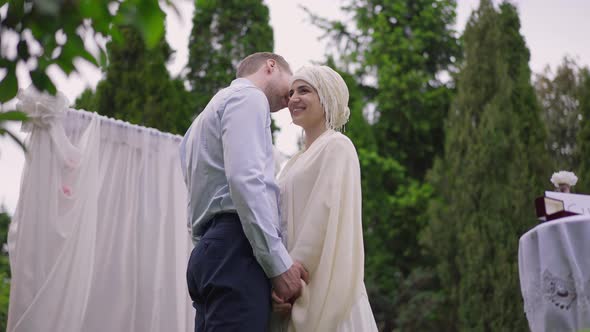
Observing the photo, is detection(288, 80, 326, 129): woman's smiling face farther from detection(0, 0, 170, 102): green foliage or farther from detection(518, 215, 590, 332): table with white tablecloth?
detection(518, 215, 590, 332): table with white tablecloth

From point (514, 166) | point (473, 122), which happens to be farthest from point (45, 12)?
point (473, 122)

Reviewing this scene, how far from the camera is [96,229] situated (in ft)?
11.7

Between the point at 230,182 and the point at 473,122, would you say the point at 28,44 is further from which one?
the point at 473,122

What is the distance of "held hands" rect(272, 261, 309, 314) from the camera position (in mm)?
1890

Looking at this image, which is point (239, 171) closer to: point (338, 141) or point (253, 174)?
→ point (253, 174)

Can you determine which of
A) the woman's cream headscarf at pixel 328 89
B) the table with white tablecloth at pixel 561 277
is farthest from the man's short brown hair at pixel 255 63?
the table with white tablecloth at pixel 561 277

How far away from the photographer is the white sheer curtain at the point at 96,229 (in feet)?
10.5

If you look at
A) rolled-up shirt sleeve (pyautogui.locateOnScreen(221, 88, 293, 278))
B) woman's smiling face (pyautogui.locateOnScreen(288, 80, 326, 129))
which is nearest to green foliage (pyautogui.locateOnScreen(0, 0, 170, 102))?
rolled-up shirt sleeve (pyautogui.locateOnScreen(221, 88, 293, 278))

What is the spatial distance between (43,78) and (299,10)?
1350cm

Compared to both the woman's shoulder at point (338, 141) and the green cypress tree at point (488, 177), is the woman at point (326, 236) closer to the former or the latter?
the woman's shoulder at point (338, 141)

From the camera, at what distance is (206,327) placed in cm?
182

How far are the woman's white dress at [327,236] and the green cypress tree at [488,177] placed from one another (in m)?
5.83

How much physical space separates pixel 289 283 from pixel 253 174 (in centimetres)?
34

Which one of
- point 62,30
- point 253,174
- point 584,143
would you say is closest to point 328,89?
point 253,174
